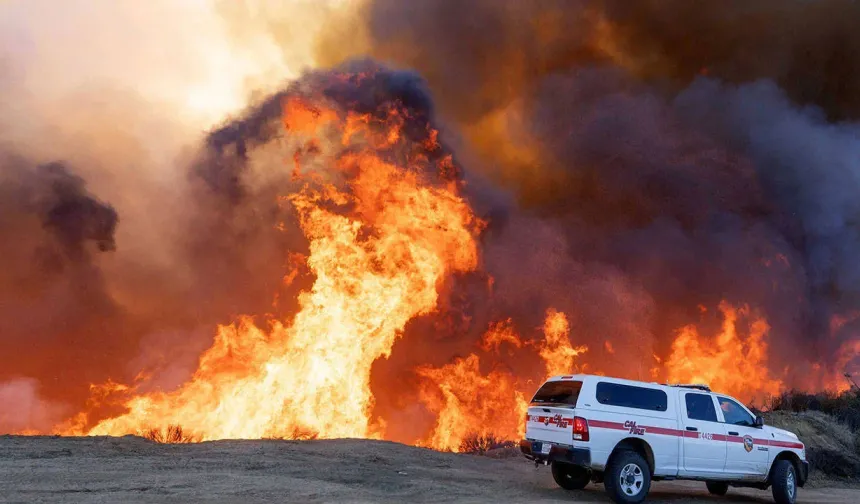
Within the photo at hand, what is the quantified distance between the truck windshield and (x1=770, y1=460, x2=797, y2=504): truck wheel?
523 centimetres

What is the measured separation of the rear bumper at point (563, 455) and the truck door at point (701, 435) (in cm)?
237

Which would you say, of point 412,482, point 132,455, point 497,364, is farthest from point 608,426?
point 497,364

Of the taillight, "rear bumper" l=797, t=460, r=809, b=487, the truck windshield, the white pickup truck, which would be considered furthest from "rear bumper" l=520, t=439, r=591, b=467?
"rear bumper" l=797, t=460, r=809, b=487

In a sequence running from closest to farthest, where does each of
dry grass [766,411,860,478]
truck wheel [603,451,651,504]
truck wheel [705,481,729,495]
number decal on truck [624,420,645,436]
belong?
truck wheel [603,451,651,504]
number decal on truck [624,420,645,436]
truck wheel [705,481,729,495]
dry grass [766,411,860,478]

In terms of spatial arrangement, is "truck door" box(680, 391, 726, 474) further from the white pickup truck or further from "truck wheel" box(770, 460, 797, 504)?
"truck wheel" box(770, 460, 797, 504)

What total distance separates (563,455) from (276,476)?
5.55 metres

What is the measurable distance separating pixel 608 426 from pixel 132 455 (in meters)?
10.2

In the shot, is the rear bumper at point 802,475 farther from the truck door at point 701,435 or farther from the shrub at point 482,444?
the shrub at point 482,444

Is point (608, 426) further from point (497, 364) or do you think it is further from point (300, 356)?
point (497, 364)

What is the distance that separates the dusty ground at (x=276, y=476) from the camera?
10773 mm

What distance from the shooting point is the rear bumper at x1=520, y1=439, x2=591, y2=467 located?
11.3m

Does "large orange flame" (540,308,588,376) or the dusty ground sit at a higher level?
"large orange flame" (540,308,588,376)

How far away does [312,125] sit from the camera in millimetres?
24000

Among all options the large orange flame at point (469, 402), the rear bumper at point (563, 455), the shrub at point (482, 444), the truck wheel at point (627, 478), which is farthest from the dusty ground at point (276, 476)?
the large orange flame at point (469, 402)
